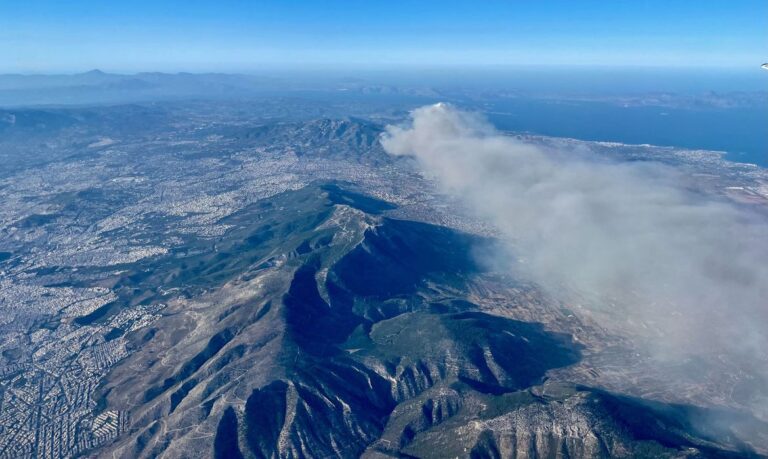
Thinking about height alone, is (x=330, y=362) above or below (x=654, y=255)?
below

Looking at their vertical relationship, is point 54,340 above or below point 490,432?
below

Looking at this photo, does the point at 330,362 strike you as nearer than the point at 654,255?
Yes

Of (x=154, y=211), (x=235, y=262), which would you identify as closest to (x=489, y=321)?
(x=235, y=262)

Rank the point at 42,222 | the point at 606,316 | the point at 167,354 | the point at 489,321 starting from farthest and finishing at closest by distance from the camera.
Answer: the point at 42,222, the point at 606,316, the point at 489,321, the point at 167,354

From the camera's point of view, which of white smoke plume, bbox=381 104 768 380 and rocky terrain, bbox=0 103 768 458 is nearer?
rocky terrain, bbox=0 103 768 458

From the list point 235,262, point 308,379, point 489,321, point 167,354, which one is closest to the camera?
point 308,379

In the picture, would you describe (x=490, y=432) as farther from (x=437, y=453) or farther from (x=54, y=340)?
(x=54, y=340)

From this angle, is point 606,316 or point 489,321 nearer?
point 489,321

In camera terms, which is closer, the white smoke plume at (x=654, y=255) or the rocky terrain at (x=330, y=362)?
the rocky terrain at (x=330, y=362)
